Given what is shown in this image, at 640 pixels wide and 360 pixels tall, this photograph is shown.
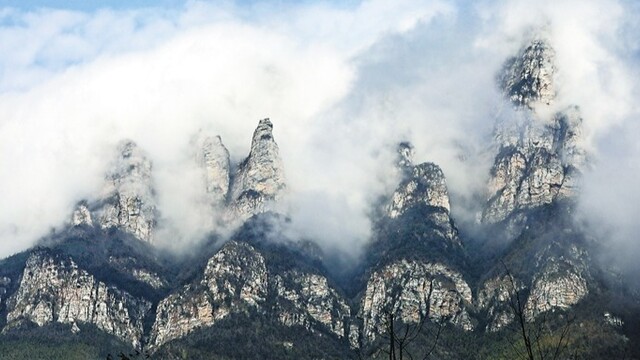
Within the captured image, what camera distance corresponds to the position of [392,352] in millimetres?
21328

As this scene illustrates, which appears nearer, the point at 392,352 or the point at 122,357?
the point at 122,357

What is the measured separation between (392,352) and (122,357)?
24.0ft

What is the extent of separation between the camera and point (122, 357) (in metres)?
17.2
